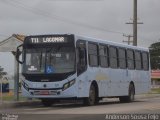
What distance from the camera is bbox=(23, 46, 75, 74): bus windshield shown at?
84.4 feet

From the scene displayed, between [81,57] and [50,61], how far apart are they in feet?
4.63

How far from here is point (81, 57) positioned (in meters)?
26.3

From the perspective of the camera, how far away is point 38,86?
85.4 feet

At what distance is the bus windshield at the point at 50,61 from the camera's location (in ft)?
84.4

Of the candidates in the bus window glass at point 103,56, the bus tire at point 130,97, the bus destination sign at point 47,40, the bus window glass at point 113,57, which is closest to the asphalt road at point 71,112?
the bus destination sign at point 47,40

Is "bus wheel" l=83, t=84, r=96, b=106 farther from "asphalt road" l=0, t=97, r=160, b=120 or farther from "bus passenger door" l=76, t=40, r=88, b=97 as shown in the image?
"asphalt road" l=0, t=97, r=160, b=120

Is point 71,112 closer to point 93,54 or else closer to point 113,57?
point 93,54

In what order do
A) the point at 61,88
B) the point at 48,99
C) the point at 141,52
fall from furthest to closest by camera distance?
the point at 141,52
the point at 48,99
the point at 61,88

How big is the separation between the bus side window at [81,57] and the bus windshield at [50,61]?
36 cm

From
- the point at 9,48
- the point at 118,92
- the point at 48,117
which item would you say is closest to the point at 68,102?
the point at 118,92

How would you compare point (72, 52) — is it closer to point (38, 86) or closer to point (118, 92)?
point (38, 86)

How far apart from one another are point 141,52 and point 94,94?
312 inches

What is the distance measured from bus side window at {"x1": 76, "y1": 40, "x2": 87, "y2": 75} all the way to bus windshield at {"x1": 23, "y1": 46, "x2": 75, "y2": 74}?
36 centimetres

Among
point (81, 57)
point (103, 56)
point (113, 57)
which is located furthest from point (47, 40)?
point (113, 57)
